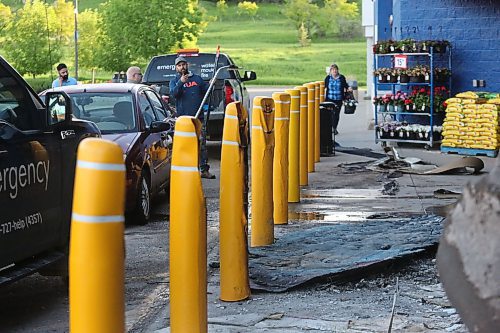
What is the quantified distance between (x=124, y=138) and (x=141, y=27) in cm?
2462

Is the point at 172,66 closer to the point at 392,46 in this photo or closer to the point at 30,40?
the point at 392,46

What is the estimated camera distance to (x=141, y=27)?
35.5 m

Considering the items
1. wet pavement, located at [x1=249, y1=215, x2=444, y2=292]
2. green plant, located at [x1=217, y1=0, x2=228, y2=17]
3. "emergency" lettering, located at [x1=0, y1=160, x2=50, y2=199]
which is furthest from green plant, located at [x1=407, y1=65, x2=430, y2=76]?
green plant, located at [x1=217, y1=0, x2=228, y2=17]

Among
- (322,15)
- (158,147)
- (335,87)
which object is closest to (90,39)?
(335,87)

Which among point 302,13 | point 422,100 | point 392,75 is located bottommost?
Answer: point 422,100

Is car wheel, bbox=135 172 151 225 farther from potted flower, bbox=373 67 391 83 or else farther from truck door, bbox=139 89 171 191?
potted flower, bbox=373 67 391 83

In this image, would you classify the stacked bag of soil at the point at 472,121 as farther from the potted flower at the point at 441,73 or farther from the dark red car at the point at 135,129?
the dark red car at the point at 135,129

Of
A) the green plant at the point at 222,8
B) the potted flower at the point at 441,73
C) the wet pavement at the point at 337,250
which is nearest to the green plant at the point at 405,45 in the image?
the potted flower at the point at 441,73

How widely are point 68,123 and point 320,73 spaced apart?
60.4 meters

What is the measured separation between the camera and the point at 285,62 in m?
77.0

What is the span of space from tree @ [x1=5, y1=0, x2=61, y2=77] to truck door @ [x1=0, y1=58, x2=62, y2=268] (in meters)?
23.5

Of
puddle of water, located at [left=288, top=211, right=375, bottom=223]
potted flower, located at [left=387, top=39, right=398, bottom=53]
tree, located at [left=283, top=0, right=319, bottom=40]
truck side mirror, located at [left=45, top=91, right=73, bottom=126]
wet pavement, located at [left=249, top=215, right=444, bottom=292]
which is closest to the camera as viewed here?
truck side mirror, located at [left=45, top=91, right=73, bottom=126]

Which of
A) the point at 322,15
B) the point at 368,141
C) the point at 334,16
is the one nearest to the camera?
the point at 368,141

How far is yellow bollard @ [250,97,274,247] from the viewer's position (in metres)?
8.97
